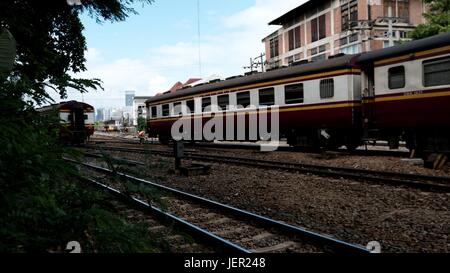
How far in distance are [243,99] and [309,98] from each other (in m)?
4.07

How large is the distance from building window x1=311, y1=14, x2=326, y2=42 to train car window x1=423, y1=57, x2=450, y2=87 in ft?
107

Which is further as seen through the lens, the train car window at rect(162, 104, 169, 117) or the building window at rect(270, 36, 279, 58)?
the building window at rect(270, 36, 279, 58)

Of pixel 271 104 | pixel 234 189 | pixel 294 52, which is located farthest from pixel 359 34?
pixel 234 189

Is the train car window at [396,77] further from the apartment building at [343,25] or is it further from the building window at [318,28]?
the building window at [318,28]

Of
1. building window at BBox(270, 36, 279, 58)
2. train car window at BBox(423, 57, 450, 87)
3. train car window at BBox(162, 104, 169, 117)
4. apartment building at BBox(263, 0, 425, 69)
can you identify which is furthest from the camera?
building window at BBox(270, 36, 279, 58)

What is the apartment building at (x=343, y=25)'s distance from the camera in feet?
123

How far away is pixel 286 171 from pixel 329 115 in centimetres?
410

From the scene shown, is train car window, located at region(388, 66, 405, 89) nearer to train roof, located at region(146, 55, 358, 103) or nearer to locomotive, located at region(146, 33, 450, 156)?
locomotive, located at region(146, 33, 450, 156)

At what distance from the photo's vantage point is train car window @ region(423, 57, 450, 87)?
11.0 metres

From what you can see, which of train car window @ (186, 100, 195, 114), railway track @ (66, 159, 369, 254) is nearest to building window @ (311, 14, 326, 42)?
train car window @ (186, 100, 195, 114)

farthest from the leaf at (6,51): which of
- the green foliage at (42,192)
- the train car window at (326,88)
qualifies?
the train car window at (326,88)

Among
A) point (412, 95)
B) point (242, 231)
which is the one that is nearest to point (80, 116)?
point (412, 95)

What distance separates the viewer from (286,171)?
11.6m

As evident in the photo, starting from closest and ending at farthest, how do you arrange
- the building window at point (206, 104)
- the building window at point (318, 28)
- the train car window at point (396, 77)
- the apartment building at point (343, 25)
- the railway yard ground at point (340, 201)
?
the railway yard ground at point (340, 201) → the train car window at point (396, 77) → the building window at point (206, 104) → the apartment building at point (343, 25) → the building window at point (318, 28)
